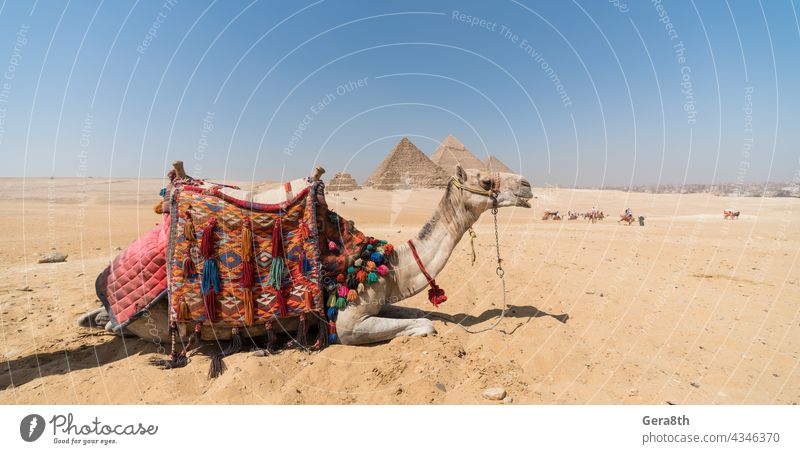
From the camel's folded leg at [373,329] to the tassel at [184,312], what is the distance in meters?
1.59

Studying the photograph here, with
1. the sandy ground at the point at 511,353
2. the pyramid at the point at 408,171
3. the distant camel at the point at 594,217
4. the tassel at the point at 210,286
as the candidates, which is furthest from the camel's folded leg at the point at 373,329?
the pyramid at the point at 408,171

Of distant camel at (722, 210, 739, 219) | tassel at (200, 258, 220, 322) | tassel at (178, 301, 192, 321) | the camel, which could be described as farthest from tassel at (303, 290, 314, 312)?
distant camel at (722, 210, 739, 219)

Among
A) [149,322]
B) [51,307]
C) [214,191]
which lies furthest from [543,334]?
[51,307]

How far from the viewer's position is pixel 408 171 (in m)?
61.8

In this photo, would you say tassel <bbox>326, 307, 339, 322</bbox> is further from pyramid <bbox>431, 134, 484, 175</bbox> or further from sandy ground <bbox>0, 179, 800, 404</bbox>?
pyramid <bbox>431, 134, 484, 175</bbox>

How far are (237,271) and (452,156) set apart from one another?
73.7 metres

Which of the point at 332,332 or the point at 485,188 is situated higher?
the point at 485,188

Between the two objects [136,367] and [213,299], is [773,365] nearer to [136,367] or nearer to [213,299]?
[213,299]

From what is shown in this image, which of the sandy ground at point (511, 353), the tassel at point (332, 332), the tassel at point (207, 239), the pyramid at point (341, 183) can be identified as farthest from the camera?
the pyramid at point (341, 183)

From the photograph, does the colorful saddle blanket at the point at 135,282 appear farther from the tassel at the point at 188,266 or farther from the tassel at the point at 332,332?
the tassel at the point at 332,332

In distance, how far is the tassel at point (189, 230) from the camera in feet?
13.2

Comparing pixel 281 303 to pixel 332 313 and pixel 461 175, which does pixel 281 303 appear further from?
pixel 461 175

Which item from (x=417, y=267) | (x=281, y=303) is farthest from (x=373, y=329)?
(x=281, y=303)

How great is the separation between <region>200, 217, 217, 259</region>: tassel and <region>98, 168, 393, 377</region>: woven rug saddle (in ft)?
0.03
